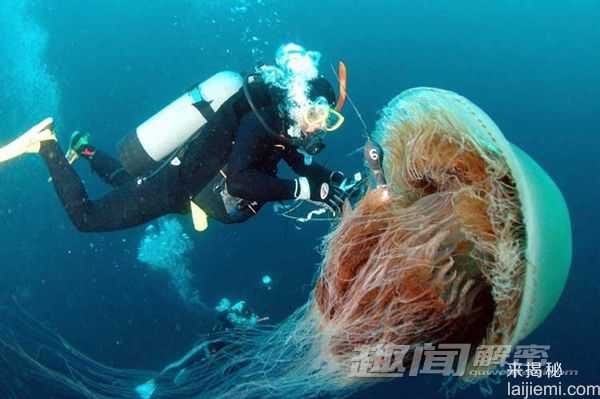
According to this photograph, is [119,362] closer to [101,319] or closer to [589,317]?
[101,319]

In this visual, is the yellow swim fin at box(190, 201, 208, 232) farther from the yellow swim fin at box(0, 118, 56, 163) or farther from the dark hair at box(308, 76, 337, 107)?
the yellow swim fin at box(0, 118, 56, 163)

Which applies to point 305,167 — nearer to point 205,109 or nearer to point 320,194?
point 320,194

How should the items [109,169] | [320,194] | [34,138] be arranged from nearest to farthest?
[320,194] < [34,138] < [109,169]

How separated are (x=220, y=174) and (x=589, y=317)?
2462 centimetres

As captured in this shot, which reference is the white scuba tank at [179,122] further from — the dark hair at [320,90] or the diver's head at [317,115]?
the diver's head at [317,115]

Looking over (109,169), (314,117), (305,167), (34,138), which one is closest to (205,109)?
(305,167)

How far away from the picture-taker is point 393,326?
3.60 meters

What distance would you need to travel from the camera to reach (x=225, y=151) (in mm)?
5773

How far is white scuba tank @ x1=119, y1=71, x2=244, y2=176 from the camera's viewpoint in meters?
6.29

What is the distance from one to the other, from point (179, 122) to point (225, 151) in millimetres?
935

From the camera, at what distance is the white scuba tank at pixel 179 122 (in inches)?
248

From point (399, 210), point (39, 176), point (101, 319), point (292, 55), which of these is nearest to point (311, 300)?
point (399, 210)

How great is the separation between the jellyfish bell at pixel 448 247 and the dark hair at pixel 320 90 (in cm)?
109

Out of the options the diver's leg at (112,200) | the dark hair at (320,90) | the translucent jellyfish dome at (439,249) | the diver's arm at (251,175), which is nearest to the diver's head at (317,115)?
the dark hair at (320,90)
